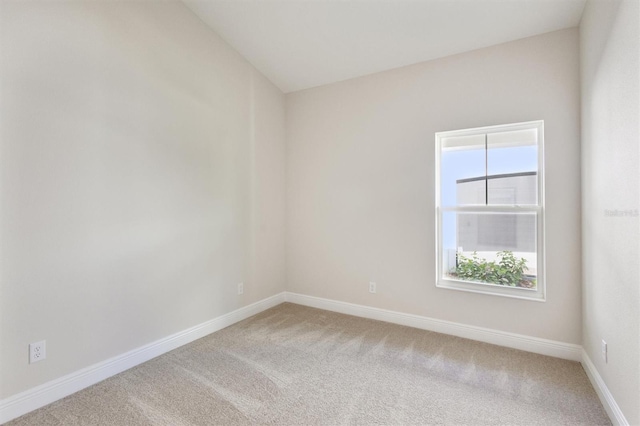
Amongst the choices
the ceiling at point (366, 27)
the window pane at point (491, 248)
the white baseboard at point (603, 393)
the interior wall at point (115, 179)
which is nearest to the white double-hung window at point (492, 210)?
the window pane at point (491, 248)

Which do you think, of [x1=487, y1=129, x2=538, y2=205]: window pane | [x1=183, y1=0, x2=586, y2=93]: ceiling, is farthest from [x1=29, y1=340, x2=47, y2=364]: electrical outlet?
[x1=487, y1=129, x2=538, y2=205]: window pane

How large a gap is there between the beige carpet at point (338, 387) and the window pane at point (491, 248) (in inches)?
25.2

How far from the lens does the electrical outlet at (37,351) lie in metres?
1.82

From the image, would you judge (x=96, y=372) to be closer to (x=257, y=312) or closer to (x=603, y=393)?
(x=257, y=312)

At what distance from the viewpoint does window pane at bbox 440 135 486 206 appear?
112 inches

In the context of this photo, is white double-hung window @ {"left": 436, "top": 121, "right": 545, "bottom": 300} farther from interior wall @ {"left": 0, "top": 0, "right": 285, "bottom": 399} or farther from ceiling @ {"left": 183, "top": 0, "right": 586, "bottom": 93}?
interior wall @ {"left": 0, "top": 0, "right": 285, "bottom": 399}

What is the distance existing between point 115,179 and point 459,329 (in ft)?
10.9

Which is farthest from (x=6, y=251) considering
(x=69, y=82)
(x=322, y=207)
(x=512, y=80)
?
(x=512, y=80)

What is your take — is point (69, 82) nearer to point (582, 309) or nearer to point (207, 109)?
point (207, 109)

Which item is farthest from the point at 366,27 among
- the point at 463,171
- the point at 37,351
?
the point at 37,351

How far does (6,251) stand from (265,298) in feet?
7.91

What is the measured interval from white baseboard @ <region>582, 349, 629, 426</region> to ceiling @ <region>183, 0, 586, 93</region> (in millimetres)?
2664

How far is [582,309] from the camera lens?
7.74 ft

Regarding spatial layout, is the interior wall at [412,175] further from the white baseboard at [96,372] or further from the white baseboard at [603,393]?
the white baseboard at [96,372]
